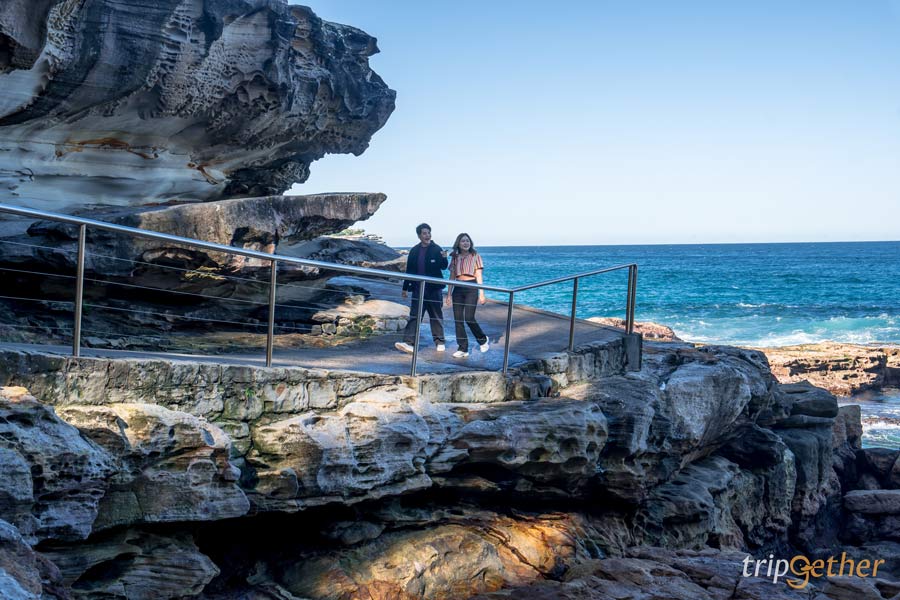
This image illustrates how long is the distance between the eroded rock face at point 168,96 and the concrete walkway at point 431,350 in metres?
2.12

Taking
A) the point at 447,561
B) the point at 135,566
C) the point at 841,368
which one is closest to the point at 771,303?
the point at 841,368

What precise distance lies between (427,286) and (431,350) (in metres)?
0.63

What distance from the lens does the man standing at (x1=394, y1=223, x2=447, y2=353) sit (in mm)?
7777

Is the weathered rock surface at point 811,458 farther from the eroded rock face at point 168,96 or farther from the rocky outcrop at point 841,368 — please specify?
the rocky outcrop at point 841,368

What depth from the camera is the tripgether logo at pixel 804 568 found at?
6.86 meters

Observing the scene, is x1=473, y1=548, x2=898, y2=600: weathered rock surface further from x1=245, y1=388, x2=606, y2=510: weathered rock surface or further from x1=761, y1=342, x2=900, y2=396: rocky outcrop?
x1=761, y1=342, x2=900, y2=396: rocky outcrop

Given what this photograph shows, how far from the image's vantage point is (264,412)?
585cm

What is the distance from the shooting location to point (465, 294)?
7.98 meters

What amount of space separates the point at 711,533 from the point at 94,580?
20.6 feet

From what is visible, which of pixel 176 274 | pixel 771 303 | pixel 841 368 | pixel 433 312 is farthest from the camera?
pixel 771 303

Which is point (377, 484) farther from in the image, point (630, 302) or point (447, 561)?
point (630, 302)

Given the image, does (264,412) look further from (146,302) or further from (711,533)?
(711,533)

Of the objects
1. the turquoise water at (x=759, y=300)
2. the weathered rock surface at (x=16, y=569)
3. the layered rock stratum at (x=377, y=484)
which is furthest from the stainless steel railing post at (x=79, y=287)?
the turquoise water at (x=759, y=300)

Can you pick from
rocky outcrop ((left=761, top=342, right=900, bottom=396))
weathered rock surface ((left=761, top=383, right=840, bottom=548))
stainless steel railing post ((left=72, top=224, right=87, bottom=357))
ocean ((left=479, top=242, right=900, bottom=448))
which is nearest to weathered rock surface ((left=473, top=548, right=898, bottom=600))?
stainless steel railing post ((left=72, top=224, right=87, bottom=357))
